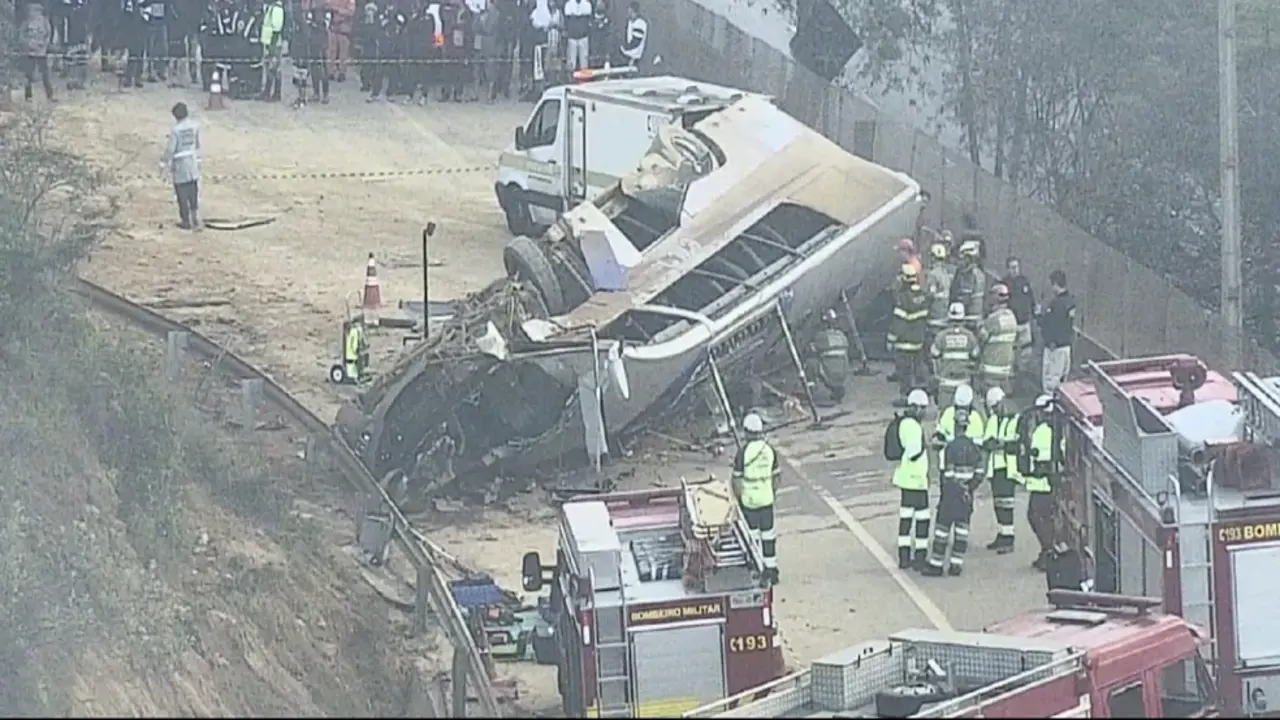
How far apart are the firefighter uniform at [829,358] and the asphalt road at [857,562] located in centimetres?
55

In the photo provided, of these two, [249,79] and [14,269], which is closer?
A: [14,269]

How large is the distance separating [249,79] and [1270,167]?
13.8 metres

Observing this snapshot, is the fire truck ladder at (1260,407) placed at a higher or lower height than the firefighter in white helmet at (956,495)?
higher

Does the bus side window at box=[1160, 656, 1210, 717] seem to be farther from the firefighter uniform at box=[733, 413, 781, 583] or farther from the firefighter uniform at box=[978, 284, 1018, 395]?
the firefighter uniform at box=[978, 284, 1018, 395]

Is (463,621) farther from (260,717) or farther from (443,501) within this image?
(260,717)

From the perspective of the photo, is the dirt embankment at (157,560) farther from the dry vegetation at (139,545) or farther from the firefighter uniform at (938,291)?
the firefighter uniform at (938,291)

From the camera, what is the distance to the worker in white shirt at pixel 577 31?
3369 cm

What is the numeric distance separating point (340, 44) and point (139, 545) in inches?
721

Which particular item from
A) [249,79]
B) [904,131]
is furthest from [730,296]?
[249,79]

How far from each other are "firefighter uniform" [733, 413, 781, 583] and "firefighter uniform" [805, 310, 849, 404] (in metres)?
5.50

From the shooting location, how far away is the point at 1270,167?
26.9 meters

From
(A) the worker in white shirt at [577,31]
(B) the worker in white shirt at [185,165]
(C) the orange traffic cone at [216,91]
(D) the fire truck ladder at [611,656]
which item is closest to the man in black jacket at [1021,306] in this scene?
(D) the fire truck ladder at [611,656]

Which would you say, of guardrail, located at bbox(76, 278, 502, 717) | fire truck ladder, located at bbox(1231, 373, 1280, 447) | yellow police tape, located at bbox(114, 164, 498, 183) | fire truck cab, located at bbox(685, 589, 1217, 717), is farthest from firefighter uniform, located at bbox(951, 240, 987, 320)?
yellow police tape, located at bbox(114, 164, 498, 183)

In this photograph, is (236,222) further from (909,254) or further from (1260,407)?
(1260,407)
